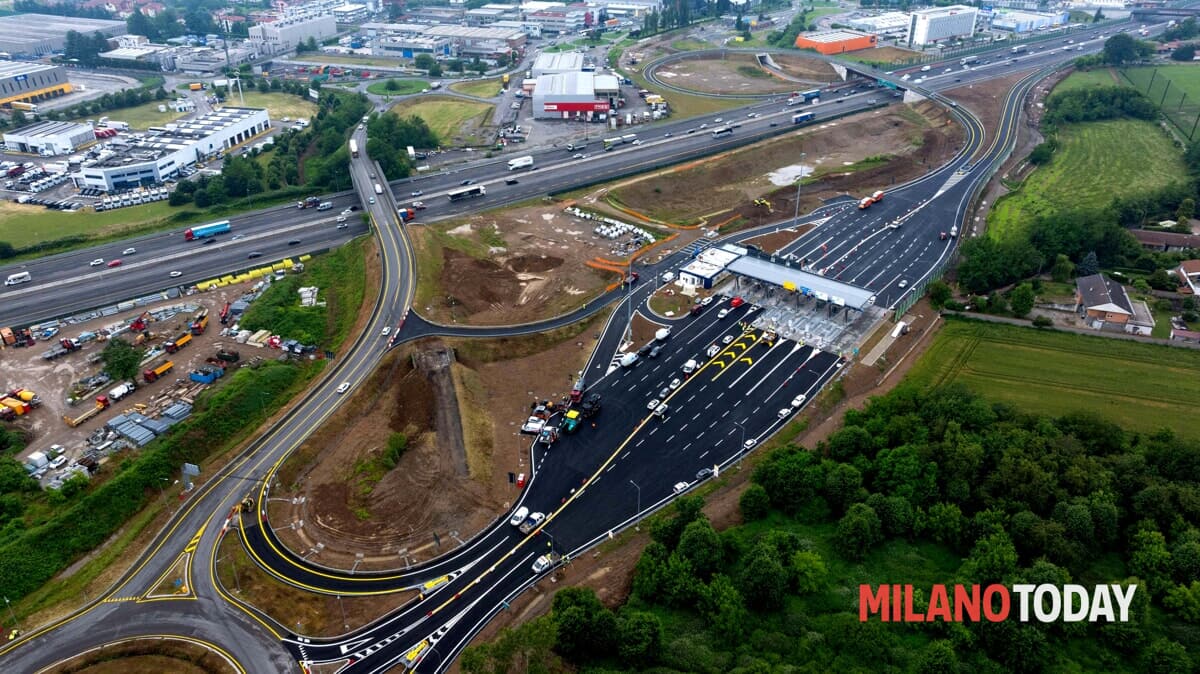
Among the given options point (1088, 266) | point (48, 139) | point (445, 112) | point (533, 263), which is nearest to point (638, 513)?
point (533, 263)

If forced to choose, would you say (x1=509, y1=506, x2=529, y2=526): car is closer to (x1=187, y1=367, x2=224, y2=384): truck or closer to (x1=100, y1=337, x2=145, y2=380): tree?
(x1=187, y1=367, x2=224, y2=384): truck

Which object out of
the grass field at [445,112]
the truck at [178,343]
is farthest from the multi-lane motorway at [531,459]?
the grass field at [445,112]

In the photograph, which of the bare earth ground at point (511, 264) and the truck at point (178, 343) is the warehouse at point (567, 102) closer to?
the bare earth ground at point (511, 264)

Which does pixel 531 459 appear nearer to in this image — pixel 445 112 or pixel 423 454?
pixel 423 454

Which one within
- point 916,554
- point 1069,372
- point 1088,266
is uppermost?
point 1088,266

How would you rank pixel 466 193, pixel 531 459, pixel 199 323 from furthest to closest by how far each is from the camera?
pixel 466 193
pixel 199 323
pixel 531 459

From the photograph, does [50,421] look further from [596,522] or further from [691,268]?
[691,268]

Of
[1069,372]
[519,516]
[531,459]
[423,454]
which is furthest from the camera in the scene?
[1069,372]
